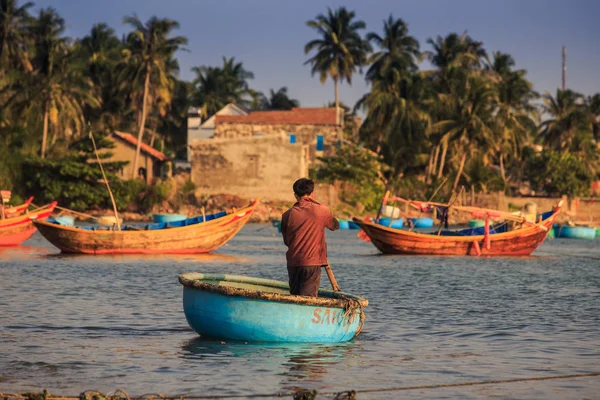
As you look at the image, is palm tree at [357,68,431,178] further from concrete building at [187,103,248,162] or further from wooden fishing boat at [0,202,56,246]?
wooden fishing boat at [0,202,56,246]

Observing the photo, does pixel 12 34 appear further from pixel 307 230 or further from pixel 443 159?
pixel 307 230

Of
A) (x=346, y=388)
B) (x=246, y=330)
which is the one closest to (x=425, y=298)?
(x=246, y=330)

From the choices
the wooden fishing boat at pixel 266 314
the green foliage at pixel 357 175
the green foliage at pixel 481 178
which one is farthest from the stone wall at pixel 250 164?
the wooden fishing boat at pixel 266 314

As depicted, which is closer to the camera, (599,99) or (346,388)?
(346,388)

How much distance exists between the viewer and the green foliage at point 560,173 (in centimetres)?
7969

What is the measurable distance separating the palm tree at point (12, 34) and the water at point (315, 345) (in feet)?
155

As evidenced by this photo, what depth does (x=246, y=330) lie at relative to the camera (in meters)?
12.6

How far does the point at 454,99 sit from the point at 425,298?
5460 centimetres

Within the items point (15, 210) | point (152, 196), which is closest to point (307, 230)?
point (15, 210)

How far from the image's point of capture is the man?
40.1 feet

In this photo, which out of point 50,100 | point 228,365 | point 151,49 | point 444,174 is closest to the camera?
point 228,365

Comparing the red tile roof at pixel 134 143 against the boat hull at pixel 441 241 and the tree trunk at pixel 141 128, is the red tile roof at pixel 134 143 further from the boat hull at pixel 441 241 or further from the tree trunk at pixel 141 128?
the boat hull at pixel 441 241

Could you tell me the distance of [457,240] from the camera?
115 ft

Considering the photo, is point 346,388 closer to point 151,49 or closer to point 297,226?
point 297,226
